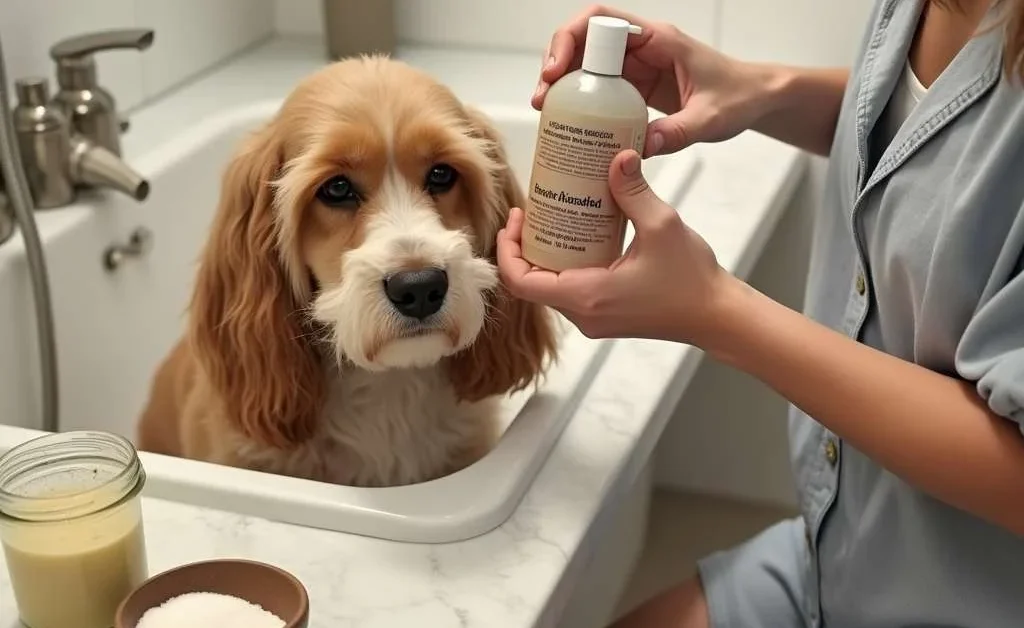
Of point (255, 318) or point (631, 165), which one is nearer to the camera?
point (631, 165)

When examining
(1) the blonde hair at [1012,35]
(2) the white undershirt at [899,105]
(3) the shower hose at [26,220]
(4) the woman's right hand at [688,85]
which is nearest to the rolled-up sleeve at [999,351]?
(1) the blonde hair at [1012,35]

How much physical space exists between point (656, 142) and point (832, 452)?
1.11 feet

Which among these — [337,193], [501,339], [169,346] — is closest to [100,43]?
[169,346]

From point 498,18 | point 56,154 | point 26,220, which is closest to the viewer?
point 26,220

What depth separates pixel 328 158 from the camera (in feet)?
3.53

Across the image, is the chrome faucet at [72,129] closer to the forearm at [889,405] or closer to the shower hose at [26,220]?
the shower hose at [26,220]

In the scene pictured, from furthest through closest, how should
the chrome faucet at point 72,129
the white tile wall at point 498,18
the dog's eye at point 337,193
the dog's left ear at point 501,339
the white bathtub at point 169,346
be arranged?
the white tile wall at point 498,18 → the chrome faucet at point 72,129 → the dog's left ear at point 501,339 → the dog's eye at point 337,193 → the white bathtub at point 169,346

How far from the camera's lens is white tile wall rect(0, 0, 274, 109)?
1.61 metres

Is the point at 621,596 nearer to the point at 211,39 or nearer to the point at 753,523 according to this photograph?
the point at 753,523

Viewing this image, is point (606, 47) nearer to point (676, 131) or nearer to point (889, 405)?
point (676, 131)

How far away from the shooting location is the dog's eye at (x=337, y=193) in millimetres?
1100

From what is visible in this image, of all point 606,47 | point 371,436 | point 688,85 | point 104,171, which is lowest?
point 371,436

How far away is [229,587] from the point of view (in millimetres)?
826

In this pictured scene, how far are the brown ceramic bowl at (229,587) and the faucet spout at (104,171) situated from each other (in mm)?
817
